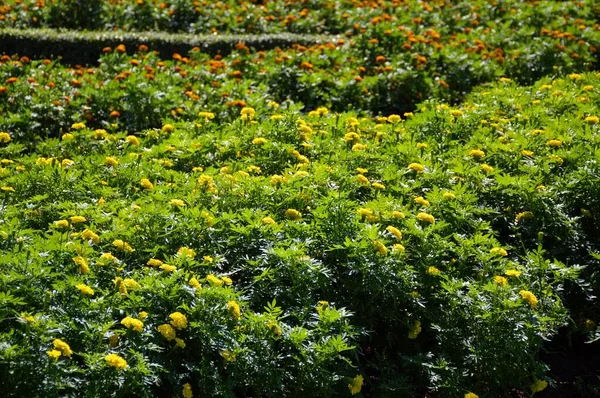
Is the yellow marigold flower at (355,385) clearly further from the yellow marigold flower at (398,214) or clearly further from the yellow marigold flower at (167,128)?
the yellow marigold flower at (167,128)

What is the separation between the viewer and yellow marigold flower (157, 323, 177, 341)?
3.17m

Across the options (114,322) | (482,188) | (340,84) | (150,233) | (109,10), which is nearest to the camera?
Answer: (114,322)

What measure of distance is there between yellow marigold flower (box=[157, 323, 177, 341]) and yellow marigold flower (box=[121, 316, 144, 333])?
8 cm

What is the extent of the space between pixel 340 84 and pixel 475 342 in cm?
434

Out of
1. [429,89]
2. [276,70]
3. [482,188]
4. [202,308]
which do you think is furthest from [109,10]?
[202,308]

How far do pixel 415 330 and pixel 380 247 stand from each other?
43 centimetres

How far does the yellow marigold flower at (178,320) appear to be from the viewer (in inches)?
126

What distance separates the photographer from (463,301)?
144 inches

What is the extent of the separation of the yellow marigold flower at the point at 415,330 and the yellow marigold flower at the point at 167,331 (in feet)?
3.78

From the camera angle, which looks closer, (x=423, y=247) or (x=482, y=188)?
(x=423, y=247)

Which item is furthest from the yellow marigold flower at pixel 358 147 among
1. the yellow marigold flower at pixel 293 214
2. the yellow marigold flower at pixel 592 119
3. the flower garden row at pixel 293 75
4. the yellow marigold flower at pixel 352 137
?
the flower garden row at pixel 293 75

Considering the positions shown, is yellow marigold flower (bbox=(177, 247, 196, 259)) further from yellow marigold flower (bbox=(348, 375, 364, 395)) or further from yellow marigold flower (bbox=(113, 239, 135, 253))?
yellow marigold flower (bbox=(348, 375, 364, 395))

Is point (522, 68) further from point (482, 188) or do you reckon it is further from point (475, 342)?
point (475, 342)

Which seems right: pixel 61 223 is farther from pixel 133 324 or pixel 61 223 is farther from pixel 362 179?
pixel 362 179
